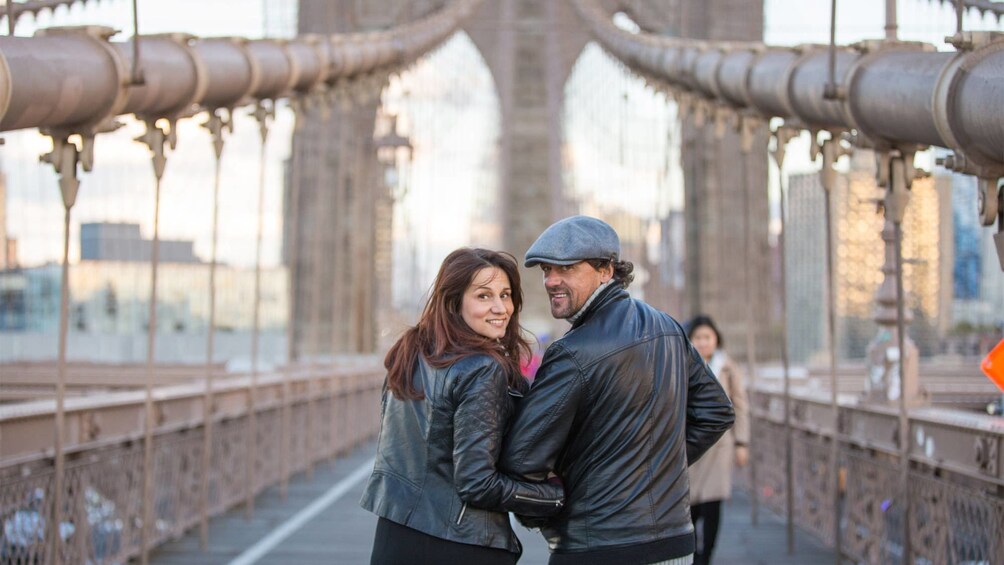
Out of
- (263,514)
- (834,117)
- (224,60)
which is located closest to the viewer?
(834,117)

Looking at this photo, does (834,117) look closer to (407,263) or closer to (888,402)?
(888,402)

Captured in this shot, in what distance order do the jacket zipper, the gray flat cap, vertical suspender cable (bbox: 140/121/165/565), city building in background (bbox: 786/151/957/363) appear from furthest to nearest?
city building in background (bbox: 786/151/957/363) < vertical suspender cable (bbox: 140/121/165/565) < the gray flat cap < the jacket zipper

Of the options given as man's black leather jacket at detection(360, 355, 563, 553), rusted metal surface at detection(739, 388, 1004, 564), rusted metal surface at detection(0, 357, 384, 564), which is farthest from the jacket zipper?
rusted metal surface at detection(0, 357, 384, 564)

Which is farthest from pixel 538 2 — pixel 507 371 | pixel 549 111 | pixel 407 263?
A: pixel 507 371

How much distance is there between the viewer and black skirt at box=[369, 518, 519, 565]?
3812mm

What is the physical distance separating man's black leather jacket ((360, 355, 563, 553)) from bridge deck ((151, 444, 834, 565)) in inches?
219

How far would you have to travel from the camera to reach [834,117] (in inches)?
274

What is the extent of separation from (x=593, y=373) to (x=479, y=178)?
133ft

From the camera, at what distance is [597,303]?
393cm

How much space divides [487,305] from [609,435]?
480 millimetres

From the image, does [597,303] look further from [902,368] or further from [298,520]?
[298,520]

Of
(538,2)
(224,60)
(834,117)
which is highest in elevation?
(538,2)

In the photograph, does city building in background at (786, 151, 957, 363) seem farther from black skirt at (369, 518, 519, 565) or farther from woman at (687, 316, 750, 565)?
black skirt at (369, 518, 519, 565)

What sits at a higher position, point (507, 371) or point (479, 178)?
point (479, 178)
